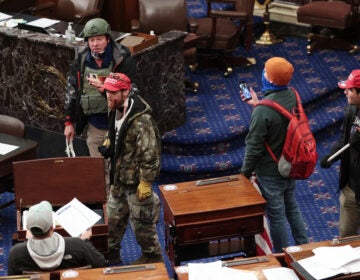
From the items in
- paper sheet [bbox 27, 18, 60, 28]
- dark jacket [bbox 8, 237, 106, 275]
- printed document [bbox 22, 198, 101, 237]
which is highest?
paper sheet [bbox 27, 18, 60, 28]

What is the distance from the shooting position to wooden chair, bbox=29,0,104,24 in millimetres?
9828

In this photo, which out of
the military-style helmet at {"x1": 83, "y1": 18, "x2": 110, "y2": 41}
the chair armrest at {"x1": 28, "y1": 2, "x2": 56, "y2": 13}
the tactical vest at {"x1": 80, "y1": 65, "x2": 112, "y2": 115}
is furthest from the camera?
the chair armrest at {"x1": 28, "y1": 2, "x2": 56, "y2": 13}

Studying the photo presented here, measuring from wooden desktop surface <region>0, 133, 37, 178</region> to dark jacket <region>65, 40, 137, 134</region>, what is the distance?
1.47ft

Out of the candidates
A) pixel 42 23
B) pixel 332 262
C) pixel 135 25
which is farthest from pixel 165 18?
pixel 332 262

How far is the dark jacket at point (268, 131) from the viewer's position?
598 cm

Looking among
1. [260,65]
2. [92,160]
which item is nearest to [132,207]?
[92,160]

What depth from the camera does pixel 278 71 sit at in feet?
19.4

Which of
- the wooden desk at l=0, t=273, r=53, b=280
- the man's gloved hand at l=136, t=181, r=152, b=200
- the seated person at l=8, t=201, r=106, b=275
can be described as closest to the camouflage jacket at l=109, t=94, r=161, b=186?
the man's gloved hand at l=136, t=181, r=152, b=200

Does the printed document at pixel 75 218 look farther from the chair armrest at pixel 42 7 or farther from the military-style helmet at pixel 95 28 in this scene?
the chair armrest at pixel 42 7

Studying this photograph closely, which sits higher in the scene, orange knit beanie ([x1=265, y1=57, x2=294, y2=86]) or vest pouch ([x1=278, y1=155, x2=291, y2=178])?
orange knit beanie ([x1=265, y1=57, x2=294, y2=86])

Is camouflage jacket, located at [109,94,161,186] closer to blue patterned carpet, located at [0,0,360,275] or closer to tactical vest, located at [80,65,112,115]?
tactical vest, located at [80,65,112,115]

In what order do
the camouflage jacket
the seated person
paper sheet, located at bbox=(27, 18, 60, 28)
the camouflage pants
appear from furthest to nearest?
paper sheet, located at bbox=(27, 18, 60, 28) → the camouflage pants → the camouflage jacket → the seated person

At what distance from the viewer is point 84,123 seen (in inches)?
279

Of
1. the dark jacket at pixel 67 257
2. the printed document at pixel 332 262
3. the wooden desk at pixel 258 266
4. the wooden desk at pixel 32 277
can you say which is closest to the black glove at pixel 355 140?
the printed document at pixel 332 262
